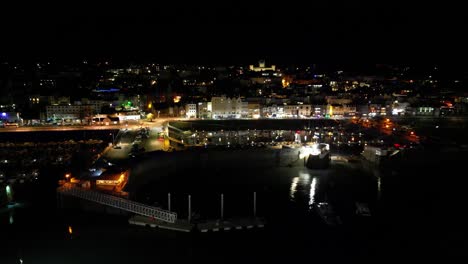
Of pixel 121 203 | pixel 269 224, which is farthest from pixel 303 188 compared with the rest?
pixel 121 203

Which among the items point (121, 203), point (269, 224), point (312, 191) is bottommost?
point (269, 224)

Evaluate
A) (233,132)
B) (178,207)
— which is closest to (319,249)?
(178,207)

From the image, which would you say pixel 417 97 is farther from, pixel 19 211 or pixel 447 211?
pixel 19 211

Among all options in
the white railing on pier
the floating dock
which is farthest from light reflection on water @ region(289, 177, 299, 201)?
the white railing on pier

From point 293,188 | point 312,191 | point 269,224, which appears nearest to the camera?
point 269,224

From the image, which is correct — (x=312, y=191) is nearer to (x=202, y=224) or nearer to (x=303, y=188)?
(x=303, y=188)
